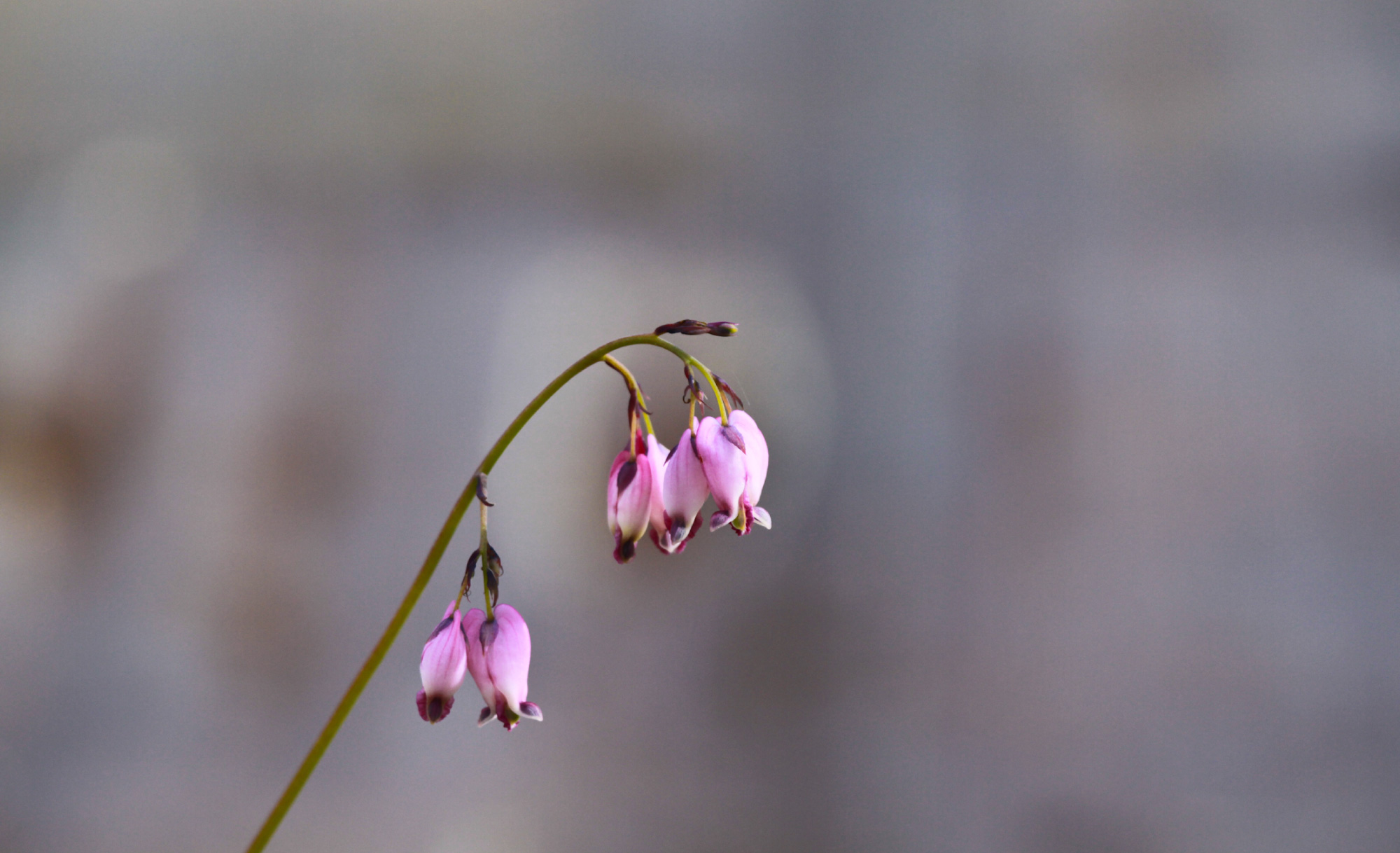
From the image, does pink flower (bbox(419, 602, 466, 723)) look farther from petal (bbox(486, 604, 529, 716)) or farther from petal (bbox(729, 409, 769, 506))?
petal (bbox(729, 409, 769, 506))

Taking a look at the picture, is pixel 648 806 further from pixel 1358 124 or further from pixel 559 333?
pixel 1358 124

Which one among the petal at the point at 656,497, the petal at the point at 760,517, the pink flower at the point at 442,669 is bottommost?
the pink flower at the point at 442,669

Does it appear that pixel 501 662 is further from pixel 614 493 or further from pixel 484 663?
pixel 614 493

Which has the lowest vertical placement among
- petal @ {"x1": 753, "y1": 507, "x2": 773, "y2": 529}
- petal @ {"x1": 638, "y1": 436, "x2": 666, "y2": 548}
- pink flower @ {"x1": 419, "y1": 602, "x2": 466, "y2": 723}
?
pink flower @ {"x1": 419, "y1": 602, "x2": 466, "y2": 723}

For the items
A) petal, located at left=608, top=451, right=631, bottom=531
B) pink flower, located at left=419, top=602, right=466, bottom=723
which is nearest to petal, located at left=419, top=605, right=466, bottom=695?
pink flower, located at left=419, top=602, right=466, bottom=723

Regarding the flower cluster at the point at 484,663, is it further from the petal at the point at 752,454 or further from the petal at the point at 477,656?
the petal at the point at 752,454

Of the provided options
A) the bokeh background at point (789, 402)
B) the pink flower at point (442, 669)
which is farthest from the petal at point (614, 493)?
the bokeh background at point (789, 402)

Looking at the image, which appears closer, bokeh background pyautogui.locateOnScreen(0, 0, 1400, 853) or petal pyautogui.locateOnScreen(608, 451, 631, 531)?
petal pyautogui.locateOnScreen(608, 451, 631, 531)
